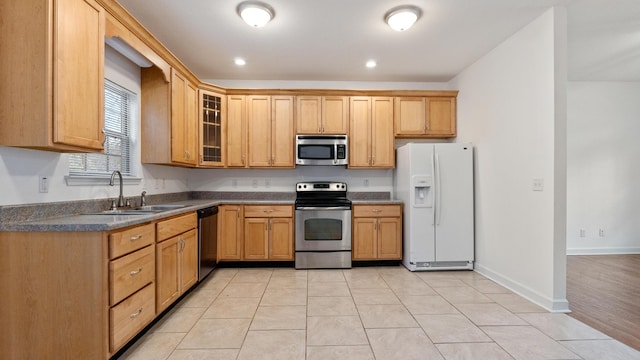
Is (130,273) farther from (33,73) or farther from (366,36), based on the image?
(366,36)

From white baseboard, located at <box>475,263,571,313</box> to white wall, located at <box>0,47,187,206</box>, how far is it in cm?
410

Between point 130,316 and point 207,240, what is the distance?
4.93 ft

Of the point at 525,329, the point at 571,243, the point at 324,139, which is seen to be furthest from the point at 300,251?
the point at 571,243

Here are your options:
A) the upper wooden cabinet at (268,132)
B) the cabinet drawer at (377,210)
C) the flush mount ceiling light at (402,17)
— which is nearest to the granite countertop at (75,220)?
the upper wooden cabinet at (268,132)

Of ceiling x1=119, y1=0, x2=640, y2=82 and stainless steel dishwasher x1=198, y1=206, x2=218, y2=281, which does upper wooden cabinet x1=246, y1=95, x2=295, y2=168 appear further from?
stainless steel dishwasher x1=198, y1=206, x2=218, y2=281

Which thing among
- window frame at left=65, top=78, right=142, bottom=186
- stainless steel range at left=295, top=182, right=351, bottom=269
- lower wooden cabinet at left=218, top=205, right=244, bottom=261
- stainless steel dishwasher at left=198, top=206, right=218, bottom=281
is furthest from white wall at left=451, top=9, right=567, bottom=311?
window frame at left=65, top=78, right=142, bottom=186

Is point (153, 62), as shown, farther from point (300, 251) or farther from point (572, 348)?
point (572, 348)

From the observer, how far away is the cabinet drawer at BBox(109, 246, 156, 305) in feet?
5.98

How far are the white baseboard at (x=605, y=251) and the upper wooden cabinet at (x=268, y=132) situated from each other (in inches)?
183

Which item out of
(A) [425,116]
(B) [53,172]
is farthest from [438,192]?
(B) [53,172]

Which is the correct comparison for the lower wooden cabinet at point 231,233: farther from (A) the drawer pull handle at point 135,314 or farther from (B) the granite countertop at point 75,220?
(A) the drawer pull handle at point 135,314

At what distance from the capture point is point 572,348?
2064 millimetres

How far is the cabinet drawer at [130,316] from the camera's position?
183cm

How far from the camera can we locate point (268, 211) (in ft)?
13.3
